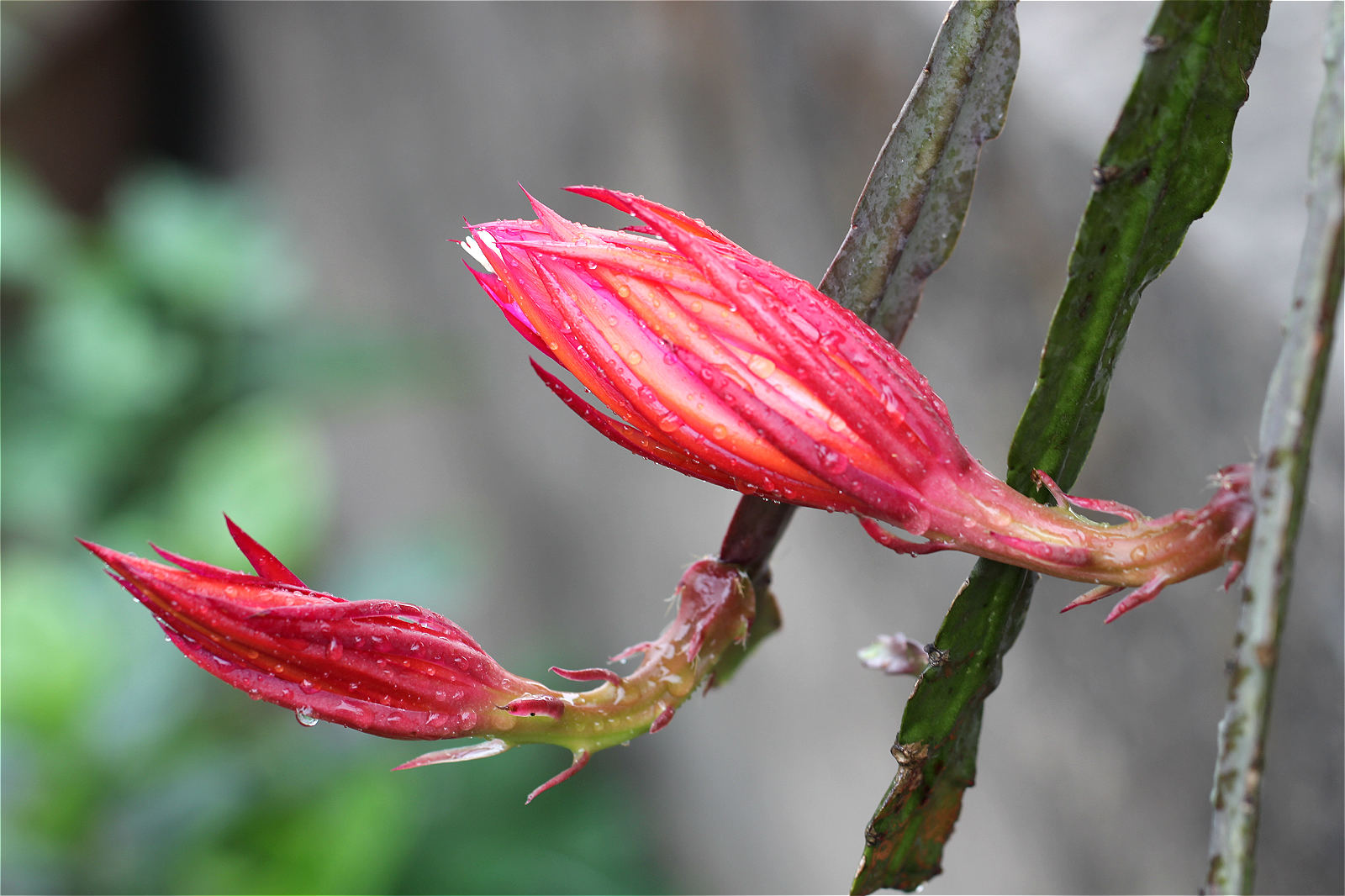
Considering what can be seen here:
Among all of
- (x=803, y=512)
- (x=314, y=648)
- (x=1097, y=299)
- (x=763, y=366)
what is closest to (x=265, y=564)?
(x=314, y=648)

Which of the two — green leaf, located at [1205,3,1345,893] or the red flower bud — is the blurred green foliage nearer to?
the red flower bud

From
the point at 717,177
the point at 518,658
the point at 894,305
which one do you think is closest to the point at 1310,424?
the point at 894,305

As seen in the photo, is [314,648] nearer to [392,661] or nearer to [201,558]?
[392,661]

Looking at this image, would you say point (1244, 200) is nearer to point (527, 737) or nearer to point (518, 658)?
point (527, 737)

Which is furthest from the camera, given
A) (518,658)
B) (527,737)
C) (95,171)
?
(95,171)

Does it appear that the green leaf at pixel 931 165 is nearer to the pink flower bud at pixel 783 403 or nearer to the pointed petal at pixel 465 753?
the pink flower bud at pixel 783 403

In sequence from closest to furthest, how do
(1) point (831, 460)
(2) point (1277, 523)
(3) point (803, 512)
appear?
(2) point (1277, 523)
(1) point (831, 460)
(3) point (803, 512)

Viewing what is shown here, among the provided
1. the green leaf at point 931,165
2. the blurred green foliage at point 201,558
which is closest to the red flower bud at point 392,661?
the green leaf at point 931,165
